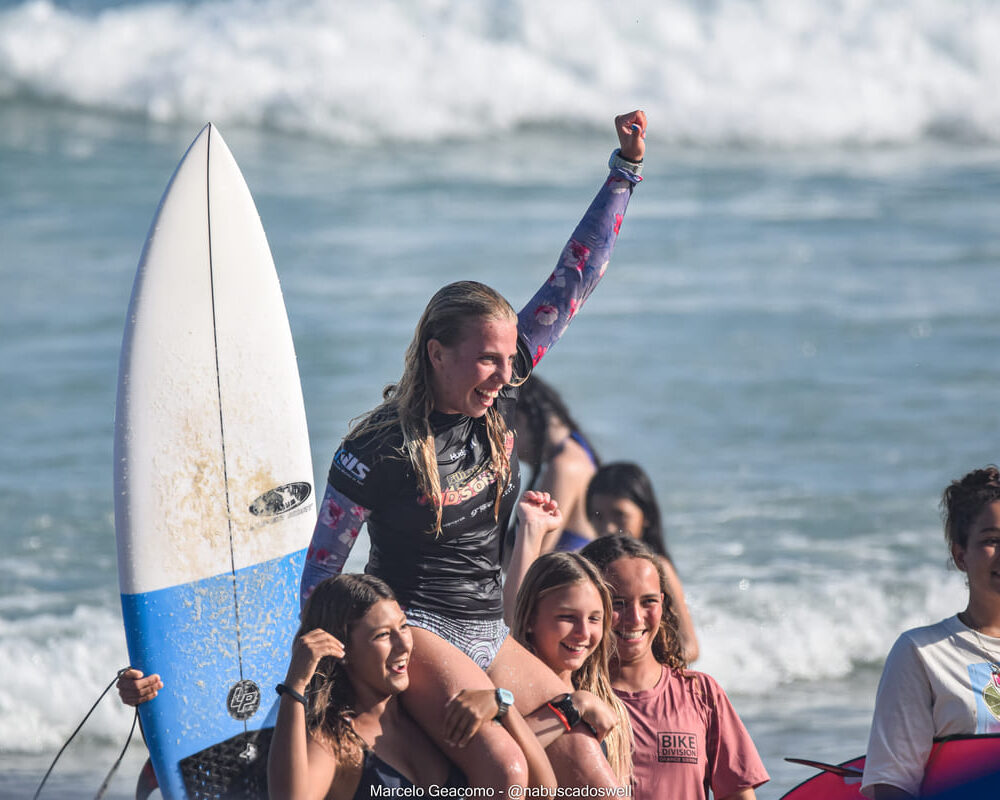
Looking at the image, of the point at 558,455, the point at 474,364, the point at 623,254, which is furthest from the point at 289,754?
the point at 623,254

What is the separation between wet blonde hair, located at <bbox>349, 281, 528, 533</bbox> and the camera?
2.67 meters

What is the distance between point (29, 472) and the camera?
8867 mm

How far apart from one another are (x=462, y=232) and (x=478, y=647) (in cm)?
946

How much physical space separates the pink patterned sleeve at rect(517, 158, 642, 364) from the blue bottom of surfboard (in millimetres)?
1163

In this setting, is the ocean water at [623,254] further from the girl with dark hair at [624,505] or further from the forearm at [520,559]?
the forearm at [520,559]

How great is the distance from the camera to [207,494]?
3719mm

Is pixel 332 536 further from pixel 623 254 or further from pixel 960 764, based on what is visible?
pixel 623 254

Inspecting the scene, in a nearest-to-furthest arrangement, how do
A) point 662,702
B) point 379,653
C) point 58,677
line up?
point 379,653
point 662,702
point 58,677

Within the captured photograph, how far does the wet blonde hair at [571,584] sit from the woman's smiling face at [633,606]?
5.9 inches

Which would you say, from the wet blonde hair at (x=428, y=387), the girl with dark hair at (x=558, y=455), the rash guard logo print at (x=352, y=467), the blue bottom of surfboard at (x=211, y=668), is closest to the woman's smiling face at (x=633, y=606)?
the wet blonde hair at (x=428, y=387)

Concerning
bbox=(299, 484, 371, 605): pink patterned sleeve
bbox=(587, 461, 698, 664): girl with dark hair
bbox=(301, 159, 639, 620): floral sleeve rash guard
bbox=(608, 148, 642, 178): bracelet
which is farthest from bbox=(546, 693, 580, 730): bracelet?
bbox=(587, 461, 698, 664): girl with dark hair

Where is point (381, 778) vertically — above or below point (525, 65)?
below

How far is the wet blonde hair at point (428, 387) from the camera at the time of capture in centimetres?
267

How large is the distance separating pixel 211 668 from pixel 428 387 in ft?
4.20
